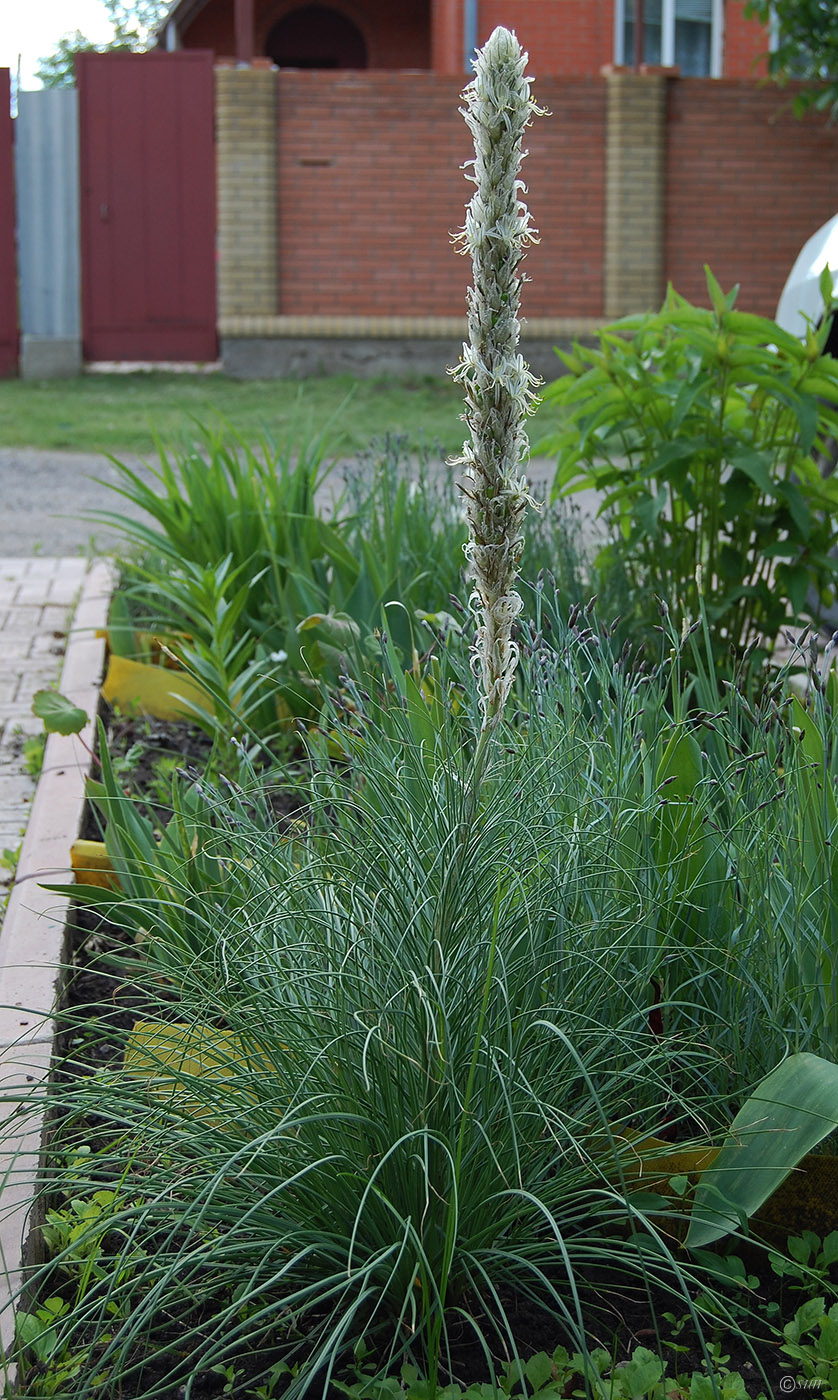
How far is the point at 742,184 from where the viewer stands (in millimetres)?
14266

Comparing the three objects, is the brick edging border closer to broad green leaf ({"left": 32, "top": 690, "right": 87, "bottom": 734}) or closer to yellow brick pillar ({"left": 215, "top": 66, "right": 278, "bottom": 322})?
broad green leaf ({"left": 32, "top": 690, "right": 87, "bottom": 734})

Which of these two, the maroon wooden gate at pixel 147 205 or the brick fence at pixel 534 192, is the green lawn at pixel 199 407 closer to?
the maroon wooden gate at pixel 147 205

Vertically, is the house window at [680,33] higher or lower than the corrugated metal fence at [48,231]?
higher

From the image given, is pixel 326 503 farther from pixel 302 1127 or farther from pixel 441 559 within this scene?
pixel 302 1127

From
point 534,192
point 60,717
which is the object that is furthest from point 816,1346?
Answer: point 534,192

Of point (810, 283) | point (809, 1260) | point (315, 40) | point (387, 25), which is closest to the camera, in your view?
point (809, 1260)

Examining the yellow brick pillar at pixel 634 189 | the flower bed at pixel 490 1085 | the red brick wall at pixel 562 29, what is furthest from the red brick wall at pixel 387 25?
the flower bed at pixel 490 1085

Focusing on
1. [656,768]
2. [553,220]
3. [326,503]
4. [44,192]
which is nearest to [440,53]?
[553,220]

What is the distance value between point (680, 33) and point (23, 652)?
14.8 meters

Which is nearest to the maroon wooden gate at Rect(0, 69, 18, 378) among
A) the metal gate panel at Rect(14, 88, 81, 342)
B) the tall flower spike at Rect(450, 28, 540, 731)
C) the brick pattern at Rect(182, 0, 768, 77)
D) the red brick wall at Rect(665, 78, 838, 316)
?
the metal gate panel at Rect(14, 88, 81, 342)

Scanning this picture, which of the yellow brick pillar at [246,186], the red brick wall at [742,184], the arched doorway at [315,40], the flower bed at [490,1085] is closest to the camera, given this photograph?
the flower bed at [490,1085]

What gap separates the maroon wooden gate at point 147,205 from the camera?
14.0 m

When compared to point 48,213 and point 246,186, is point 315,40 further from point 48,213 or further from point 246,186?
point 246,186

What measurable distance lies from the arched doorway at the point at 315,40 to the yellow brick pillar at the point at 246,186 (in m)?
8.90
